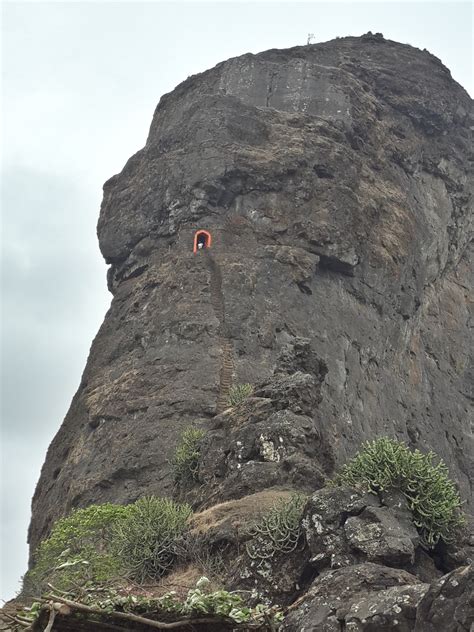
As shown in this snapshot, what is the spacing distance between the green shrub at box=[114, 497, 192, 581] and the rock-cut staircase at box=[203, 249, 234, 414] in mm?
11790

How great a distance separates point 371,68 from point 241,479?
1576 inches

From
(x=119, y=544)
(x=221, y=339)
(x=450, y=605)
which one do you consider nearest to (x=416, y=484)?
(x=119, y=544)

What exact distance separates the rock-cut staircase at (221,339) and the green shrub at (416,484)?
14026 mm

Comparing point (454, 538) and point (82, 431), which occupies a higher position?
point (82, 431)

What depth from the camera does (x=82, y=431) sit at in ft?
117

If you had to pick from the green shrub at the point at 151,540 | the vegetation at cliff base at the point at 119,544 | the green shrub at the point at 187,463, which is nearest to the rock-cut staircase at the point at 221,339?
the green shrub at the point at 187,463

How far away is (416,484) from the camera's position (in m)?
17.6

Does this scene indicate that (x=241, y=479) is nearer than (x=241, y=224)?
Yes

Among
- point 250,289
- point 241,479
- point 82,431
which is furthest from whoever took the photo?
point 250,289

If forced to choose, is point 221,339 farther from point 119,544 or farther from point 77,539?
point 119,544

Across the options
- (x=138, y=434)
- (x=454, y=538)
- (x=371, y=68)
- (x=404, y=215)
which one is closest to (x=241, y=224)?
(x=404, y=215)

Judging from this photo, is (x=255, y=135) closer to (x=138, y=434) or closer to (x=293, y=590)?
(x=138, y=434)

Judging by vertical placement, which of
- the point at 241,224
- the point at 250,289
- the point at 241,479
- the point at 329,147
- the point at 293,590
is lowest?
the point at 293,590

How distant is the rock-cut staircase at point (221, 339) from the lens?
3262 centimetres
